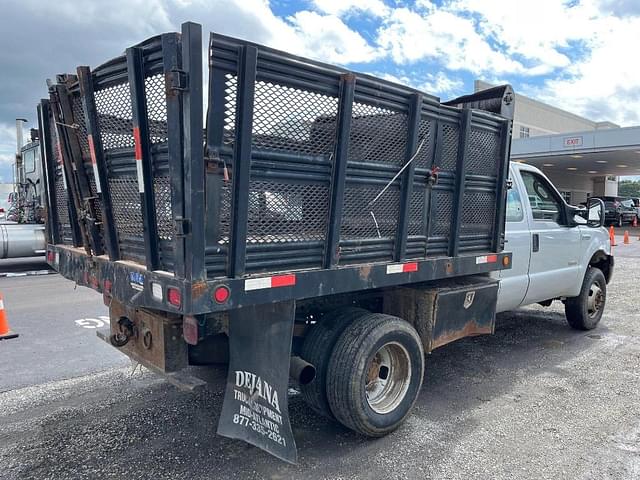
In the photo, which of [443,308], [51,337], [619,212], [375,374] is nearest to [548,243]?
[443,308]

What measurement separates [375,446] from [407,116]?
234cm

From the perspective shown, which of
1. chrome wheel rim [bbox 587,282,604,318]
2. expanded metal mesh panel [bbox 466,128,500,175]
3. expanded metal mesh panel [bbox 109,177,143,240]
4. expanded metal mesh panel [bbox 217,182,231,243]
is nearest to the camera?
expanded metal mesh panel [bbox 217,182,231,243]

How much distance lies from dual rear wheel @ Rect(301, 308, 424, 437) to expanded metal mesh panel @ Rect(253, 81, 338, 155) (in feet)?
4.21

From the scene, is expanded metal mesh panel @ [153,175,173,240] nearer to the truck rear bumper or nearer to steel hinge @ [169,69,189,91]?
the truck rear bumper

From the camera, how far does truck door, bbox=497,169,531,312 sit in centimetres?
517

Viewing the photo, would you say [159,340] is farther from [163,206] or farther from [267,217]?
[267,217]

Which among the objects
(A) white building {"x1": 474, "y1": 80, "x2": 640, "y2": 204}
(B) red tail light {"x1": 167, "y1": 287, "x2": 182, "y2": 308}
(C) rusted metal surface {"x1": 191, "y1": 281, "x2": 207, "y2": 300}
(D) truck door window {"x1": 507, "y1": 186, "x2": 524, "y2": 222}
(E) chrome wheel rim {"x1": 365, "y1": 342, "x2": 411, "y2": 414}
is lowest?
(E) chrome wheel rim {"x1": 365, "y1": 342, "x2": 411, "y2": 414}

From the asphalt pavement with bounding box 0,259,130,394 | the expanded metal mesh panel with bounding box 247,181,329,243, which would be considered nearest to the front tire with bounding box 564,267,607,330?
the expanded metal mesh panel with bounding box 247,181,329,243

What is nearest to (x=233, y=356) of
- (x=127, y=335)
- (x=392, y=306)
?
(x=127, y=335)

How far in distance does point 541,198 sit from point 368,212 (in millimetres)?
3274

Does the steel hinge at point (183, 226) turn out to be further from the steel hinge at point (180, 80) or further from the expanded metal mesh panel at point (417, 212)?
the expanded metal mesh panel at point (417, 212)

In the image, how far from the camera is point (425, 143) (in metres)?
3.67

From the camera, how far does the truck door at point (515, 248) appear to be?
517cm

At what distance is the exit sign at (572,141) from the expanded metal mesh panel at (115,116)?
29.2m
